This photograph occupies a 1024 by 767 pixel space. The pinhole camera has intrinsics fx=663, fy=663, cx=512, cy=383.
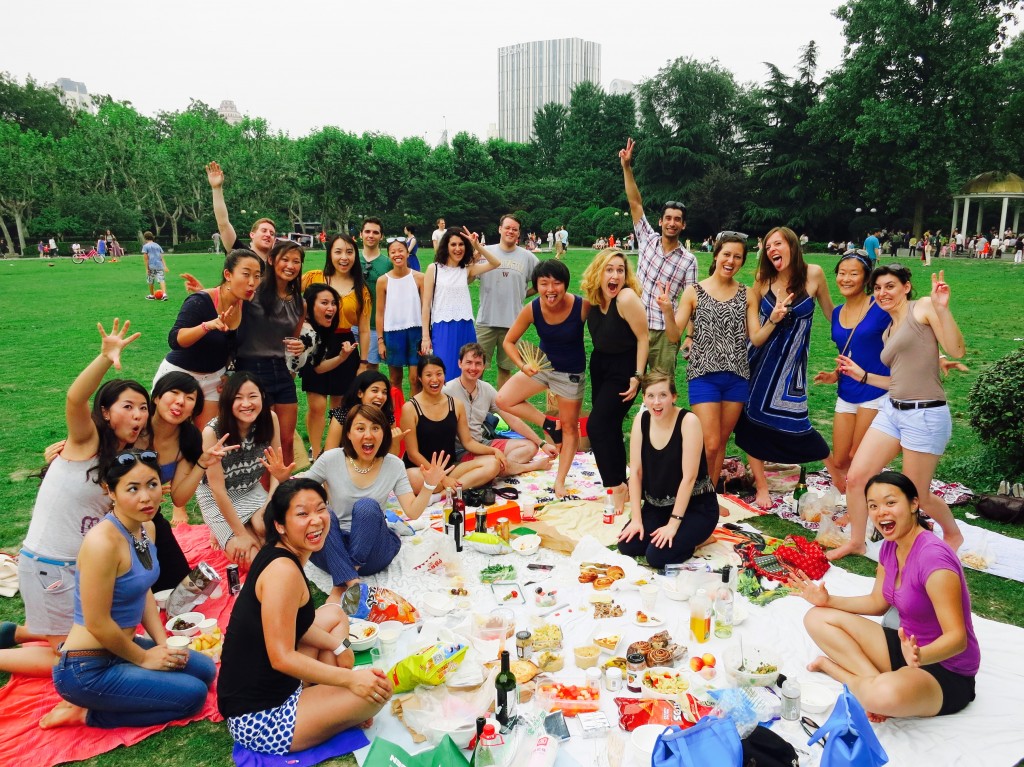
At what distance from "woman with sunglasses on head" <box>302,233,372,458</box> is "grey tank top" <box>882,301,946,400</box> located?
16.5ft

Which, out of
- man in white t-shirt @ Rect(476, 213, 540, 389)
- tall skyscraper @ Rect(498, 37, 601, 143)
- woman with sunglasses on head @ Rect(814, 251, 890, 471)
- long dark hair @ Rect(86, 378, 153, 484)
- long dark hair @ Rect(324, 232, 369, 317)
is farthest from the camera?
tall skyscraper @ Rect(498, 37, 601, 143)

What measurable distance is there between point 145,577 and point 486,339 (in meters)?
5.23

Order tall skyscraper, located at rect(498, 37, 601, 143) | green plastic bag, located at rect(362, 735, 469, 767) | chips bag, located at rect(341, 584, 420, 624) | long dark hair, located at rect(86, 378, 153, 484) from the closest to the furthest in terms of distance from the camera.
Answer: green plastic bag, located at rect(362, 735, 469, 767), long dark hair, located at rect(86, 378, 153, 484), chips bag, located at rect(341, 584, 420, 624), tall skyscraper, located at rect(498, 37, 601, 143)

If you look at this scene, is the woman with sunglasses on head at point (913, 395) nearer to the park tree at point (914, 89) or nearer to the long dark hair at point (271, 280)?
the long dark hair at point (271, 280)

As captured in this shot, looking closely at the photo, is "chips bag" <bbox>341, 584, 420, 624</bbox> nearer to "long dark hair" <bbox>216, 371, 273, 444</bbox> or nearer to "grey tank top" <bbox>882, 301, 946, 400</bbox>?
"long dark hair" <bbox>216, 371, 273, 444</bbox>

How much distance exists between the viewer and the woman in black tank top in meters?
6.26

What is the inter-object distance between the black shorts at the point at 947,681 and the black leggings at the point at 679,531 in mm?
1721

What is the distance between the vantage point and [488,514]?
607 cm

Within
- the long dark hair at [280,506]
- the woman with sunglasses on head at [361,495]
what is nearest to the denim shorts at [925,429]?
the woman with sunglasses on head at [361,495]

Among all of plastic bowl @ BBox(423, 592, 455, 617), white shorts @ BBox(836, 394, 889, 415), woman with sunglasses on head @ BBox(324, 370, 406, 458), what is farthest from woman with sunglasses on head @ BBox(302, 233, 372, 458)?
white shorts @ BBox(836, 394, 889, 415)

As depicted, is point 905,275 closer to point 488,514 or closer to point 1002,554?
point 1002,554

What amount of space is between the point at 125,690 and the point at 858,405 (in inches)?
229

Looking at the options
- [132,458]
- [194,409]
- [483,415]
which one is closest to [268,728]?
[132,458]

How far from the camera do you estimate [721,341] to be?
605 centimetres
